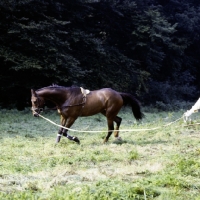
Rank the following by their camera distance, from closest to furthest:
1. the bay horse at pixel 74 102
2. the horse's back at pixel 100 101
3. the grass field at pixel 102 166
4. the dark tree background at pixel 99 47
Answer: the grass field at pixel 102 166, the bay horse at pixel 74 102, the horse's back at pixel 100 101, the dark tree background at pixel 99 47

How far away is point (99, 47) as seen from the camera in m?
21.4

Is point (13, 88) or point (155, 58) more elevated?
point (155, 58)

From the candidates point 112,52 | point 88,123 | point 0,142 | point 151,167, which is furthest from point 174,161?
point 112,52

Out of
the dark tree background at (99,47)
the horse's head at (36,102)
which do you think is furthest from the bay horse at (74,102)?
the dark tree background at (99,47)

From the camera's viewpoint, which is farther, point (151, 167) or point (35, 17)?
point (35, 17)

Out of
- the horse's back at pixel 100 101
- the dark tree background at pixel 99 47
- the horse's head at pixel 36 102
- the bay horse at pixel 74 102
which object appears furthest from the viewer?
the dark tree background at pixel 99 47

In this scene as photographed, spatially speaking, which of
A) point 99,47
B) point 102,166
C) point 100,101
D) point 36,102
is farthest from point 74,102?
point 99,47

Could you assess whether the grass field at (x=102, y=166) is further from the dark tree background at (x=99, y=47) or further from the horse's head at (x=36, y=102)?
the dark tree background at (x=99, y=47)

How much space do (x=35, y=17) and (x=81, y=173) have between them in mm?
14791

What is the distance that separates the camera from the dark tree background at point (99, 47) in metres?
18.3

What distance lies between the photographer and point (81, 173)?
6.32 metres

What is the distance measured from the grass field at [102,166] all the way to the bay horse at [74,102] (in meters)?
0.62

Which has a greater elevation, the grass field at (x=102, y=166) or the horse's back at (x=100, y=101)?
the horse's back at (x=100, y=101)

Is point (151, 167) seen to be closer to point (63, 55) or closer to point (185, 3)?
point (63, 55)
